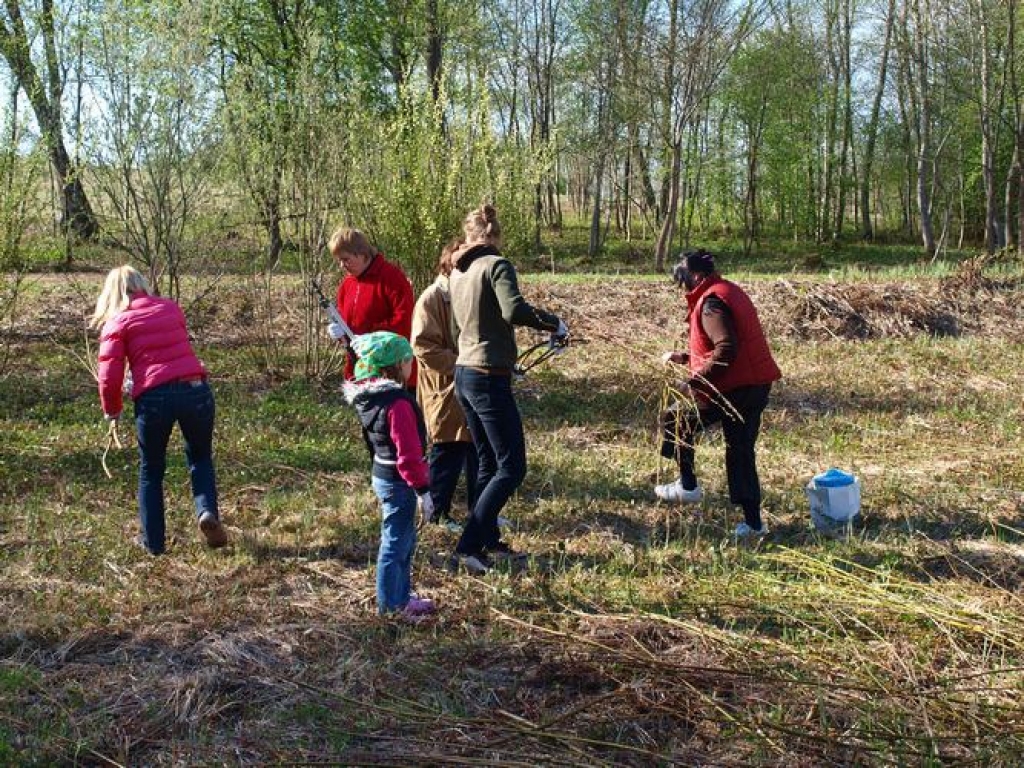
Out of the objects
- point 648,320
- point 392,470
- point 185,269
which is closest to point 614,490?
point 392,470

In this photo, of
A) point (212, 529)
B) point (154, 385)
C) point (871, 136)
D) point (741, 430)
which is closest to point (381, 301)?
point (154, 385)

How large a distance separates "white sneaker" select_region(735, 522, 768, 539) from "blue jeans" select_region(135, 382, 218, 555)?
3116 millimetres

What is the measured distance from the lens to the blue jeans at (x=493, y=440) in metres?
4.85

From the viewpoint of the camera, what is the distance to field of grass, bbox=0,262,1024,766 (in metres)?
3.27

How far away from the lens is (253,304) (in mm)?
12484

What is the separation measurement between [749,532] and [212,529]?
319cm

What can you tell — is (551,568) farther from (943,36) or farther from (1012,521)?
(943,36)

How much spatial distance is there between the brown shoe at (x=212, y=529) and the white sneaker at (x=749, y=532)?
3066 mm

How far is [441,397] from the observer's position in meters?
5.68

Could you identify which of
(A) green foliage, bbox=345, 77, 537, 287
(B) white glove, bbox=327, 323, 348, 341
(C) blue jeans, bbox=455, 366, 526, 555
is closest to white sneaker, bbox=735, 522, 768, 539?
(C) blue jeans, bbox=455, 366, 526, 555

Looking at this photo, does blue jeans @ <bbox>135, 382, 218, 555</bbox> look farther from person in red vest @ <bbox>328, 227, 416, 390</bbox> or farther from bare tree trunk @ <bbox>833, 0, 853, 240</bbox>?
bare tree trunk @ <bbox>833, 0, 853, 240</bbox>

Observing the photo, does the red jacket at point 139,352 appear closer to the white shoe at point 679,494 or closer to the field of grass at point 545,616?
the field of grass at point 545,616

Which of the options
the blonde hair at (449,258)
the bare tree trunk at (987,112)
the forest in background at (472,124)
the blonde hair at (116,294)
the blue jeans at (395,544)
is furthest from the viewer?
the bare tree trunk at (987,112)

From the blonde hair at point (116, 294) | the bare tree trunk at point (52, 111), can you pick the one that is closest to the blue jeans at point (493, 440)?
the blonde hair at point (116, 294)
